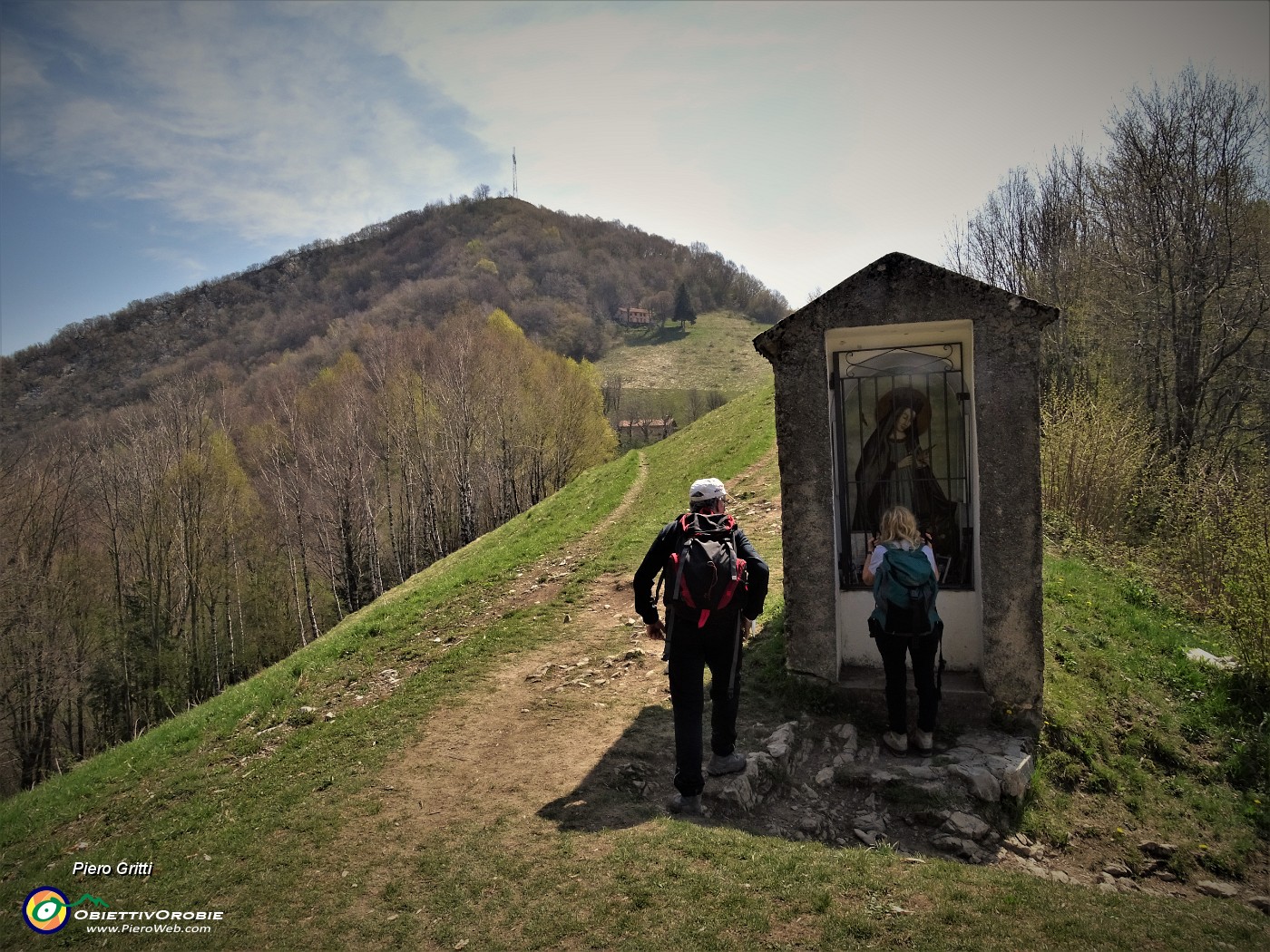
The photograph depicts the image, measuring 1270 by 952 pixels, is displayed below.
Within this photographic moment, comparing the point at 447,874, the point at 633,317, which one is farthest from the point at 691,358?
the point at 447,874

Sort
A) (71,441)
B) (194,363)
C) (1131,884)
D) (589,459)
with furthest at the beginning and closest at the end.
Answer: (194,363)
(589,459)
(71,441)
(1131,884)

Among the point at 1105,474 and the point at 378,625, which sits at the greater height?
the point at 1105,474

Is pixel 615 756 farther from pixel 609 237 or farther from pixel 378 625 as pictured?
→ pixel 609 237

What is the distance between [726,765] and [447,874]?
222 centimetres

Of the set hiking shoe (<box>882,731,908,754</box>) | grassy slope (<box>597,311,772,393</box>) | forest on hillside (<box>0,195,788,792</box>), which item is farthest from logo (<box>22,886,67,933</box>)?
grassy slope (<box>597,311,772,393</box>)

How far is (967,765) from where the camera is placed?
6293 millimetres

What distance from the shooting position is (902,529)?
6.35 m

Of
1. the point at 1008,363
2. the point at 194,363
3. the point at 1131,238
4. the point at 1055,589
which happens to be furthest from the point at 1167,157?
the point at 194,363

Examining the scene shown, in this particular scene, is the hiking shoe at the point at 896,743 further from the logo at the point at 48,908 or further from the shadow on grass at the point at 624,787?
the logo at the point at 48,908

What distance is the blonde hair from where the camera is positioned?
6352mm

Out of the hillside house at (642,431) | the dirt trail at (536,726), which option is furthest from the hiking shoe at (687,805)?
the hillside house at (642,431)

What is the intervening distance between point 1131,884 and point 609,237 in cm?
14618

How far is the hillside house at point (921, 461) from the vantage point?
22.5ft

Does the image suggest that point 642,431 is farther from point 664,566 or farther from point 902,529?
point 664,566
